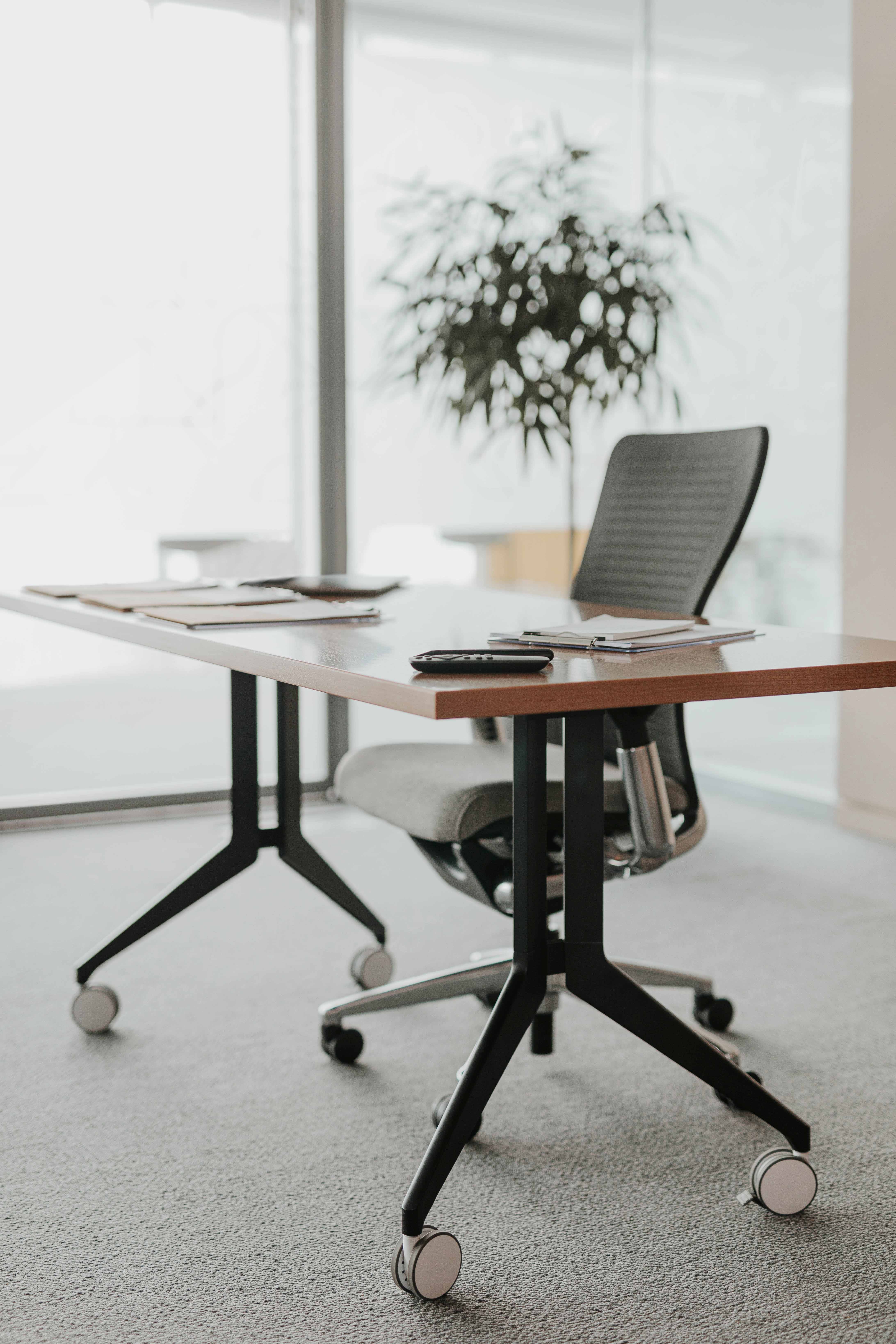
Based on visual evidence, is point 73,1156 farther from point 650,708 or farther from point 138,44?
point 138,44

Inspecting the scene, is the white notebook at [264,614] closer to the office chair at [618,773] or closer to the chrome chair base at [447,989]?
the office chair at [618,773]

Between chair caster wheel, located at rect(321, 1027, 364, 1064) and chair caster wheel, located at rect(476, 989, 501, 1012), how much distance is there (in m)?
0.21

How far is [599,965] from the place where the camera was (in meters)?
1.59

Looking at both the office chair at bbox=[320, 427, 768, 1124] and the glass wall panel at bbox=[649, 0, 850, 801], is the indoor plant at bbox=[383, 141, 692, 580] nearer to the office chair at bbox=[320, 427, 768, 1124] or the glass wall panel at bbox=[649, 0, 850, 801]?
the glass wall panel at bbox=[649, 0, 850, 801]

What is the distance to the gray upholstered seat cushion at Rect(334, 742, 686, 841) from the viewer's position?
1.82 m

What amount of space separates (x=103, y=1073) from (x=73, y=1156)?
279 millimetres

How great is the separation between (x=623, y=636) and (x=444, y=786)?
481mm

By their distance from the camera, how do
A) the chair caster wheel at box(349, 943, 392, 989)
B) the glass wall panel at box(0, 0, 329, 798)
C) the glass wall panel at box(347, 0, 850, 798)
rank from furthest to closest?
the glass wall panel at box(347, 0, 850, 798) < the glass wall panel at box(0, 0, 329, 798) < the chair caster wheel at box(349, 943, 392, 989)

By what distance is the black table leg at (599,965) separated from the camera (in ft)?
5.05

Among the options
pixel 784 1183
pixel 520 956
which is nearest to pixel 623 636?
pixel 520 956

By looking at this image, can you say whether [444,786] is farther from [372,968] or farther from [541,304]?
[541,304]

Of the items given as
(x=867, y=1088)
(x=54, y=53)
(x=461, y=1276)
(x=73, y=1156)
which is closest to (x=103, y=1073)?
(x=73, y=1156)

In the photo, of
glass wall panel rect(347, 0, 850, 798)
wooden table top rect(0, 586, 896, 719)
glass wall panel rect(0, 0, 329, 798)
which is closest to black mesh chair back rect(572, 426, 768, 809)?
wooden table top rect(0, 586, 896, 719)

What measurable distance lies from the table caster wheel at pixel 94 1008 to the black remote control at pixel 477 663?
120 cm
